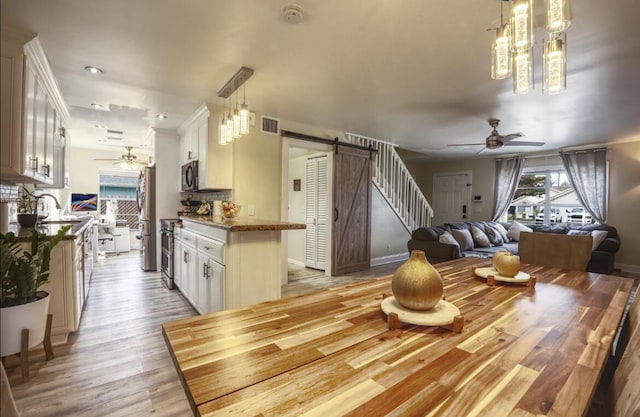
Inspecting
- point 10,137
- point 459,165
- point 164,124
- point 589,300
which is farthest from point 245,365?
point 459,165

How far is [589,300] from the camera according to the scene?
1449 millimetres

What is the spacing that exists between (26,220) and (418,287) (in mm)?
3881

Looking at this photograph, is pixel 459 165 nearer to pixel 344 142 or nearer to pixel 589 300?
pixel 344 142

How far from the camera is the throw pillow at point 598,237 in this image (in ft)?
16.4

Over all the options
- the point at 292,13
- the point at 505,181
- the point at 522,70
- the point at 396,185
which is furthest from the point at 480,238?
the point at 292,13

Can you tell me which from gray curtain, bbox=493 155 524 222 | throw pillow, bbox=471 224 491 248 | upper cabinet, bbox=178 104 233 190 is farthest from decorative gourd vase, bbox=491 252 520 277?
gray curtain, bbox=493 155 524 222

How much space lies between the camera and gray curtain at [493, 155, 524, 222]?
6.99 m

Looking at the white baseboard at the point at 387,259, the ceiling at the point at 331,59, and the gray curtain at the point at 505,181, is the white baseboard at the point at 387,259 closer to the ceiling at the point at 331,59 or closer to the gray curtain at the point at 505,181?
the gray curtain at the point at 505,181

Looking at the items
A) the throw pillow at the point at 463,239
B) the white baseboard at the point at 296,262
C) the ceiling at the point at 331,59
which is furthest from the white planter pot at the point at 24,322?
the throw pillow at the point at 463,239

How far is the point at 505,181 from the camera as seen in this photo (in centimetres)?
716

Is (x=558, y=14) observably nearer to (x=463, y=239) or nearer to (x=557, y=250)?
(x=557, y=250)

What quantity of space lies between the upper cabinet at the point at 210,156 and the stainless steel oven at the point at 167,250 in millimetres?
704

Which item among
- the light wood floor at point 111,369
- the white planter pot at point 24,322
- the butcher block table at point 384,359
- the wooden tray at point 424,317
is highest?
the wooden tray at point 424,317

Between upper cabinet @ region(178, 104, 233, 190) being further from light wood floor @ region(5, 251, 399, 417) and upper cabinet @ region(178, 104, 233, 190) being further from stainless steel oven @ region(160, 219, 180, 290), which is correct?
light wood floor @ region(5, 251, 399, 417)
